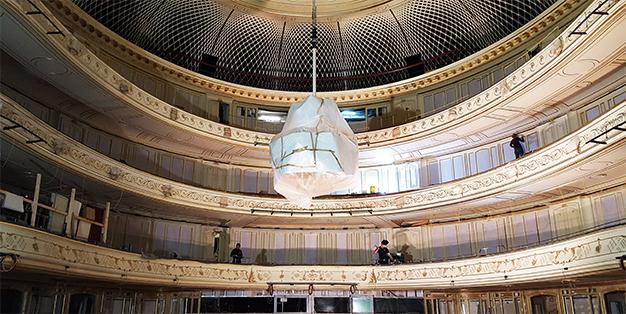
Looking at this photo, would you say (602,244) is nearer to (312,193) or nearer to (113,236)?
(312,193)

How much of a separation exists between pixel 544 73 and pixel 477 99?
3352 mm

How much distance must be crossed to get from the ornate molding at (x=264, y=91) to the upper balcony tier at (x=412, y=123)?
1.3 inches

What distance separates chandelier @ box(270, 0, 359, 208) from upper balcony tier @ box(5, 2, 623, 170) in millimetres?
6722

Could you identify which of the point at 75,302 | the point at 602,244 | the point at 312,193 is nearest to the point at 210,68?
the point at 75,302

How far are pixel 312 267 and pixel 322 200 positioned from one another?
10.1 ft

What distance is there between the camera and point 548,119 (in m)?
18.8

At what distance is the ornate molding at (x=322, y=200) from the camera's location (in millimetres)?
13414

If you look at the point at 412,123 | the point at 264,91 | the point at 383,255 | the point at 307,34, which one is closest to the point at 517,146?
the point at 412,123

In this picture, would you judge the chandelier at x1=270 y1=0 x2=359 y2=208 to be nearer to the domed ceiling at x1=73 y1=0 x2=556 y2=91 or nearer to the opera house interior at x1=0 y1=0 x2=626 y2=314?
the opera house interior at x1=0 y1=0 x2=626 y2=314

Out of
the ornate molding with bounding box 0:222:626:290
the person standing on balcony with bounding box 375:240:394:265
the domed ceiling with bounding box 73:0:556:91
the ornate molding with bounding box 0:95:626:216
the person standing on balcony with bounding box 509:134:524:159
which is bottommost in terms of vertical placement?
the ornate molding with bounding box 0:222:626:290

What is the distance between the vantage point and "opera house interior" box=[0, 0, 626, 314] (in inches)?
531

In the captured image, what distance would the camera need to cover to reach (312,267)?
20938 millimetres

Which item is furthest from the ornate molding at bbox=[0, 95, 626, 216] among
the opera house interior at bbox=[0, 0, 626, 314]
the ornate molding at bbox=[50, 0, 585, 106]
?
the ornate molding at bbox=[50, 0, 585, 106]

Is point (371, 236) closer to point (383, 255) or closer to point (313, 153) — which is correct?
point (383, 255)
